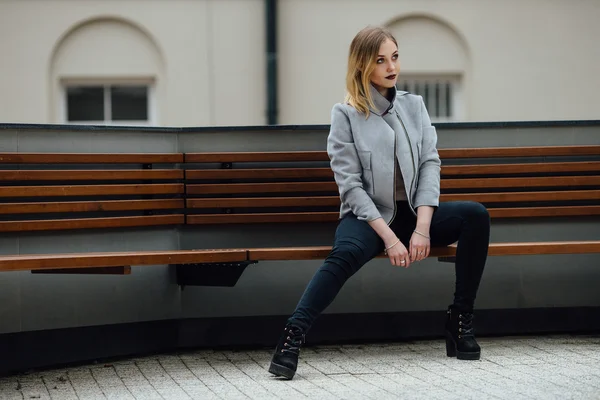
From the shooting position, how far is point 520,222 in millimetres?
5723

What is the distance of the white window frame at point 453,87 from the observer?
1182 centimetres

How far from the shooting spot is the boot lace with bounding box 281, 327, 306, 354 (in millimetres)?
4488

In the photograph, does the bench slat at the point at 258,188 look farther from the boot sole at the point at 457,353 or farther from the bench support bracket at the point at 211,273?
the boot sole at the point at 457,353

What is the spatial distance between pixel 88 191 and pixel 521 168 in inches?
90.3

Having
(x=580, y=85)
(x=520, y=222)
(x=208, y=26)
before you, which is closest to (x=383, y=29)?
(x=520, y=222)

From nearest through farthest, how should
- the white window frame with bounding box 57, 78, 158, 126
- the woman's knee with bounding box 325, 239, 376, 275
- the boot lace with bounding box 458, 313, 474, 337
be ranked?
the woman's knee with bounding box 325, 239, 376, 275, the boot lace with bounding box 458, 313, 474, 337, the white window frame with bounding box 57, 78, 158, 126

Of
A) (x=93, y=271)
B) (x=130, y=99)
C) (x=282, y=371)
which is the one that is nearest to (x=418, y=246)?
(x=282, y=371)

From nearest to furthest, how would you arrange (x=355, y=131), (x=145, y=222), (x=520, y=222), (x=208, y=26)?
(x=355, y=131)
(x=145, y=222)
(x=520, y=222)
(x=208, y=26)

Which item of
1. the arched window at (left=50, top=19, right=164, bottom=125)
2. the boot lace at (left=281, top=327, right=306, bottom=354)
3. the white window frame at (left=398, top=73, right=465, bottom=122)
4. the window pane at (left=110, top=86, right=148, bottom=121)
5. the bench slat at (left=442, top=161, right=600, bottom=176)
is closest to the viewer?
the boot lace at (left=281, top=327, right=306, bottom=354)

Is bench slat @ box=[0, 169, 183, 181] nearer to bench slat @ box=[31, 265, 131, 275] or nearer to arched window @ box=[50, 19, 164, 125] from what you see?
bench slat @ box=[31, 265, 131, 275]

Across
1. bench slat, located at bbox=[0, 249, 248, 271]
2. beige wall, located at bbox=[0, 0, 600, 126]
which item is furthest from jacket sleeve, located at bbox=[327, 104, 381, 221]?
beige wall, located at bbox=[0, 0, 600, 126]

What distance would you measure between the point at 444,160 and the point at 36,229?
2.16 meters

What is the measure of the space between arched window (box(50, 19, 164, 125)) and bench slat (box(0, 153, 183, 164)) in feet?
20.3

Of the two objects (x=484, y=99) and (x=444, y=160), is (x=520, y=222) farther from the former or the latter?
(x=484, y=99)
